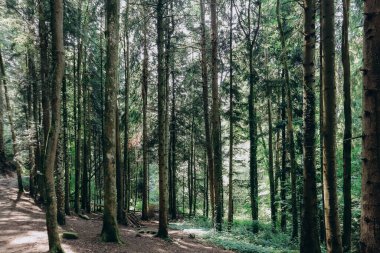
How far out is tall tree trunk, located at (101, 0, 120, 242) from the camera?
10648mm

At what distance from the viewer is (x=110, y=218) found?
1062 cm

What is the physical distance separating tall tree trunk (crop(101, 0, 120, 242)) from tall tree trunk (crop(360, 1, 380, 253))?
8652mm

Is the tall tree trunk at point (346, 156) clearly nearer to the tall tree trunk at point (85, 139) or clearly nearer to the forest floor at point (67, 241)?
the forest floor at point (67, 241)

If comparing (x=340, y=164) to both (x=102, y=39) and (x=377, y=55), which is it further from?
(x=102, y=39)

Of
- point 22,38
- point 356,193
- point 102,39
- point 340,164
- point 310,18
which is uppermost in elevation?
point 102,39

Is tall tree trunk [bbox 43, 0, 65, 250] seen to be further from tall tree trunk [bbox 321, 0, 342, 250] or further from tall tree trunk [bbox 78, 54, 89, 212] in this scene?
tall tree trunk [bbox 78, 54, 89, 212]

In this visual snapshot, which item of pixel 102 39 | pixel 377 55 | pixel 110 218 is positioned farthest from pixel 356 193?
pixel 102 39

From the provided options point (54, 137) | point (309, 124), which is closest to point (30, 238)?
point (54, 137)

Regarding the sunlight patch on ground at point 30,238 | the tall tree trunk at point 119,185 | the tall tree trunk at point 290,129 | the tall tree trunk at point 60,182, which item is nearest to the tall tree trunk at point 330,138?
the tall tree trunk at point 290,129

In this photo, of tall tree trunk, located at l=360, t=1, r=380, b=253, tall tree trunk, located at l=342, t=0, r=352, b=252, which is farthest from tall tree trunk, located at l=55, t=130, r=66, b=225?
tall tree trunk, located at l=360, t=1, r=380, b=253

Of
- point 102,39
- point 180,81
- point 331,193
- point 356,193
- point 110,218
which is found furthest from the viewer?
point 180,81

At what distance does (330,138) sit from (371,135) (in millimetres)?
3358

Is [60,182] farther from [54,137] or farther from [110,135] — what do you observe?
[54,137]

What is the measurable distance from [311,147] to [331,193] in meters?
2.02
